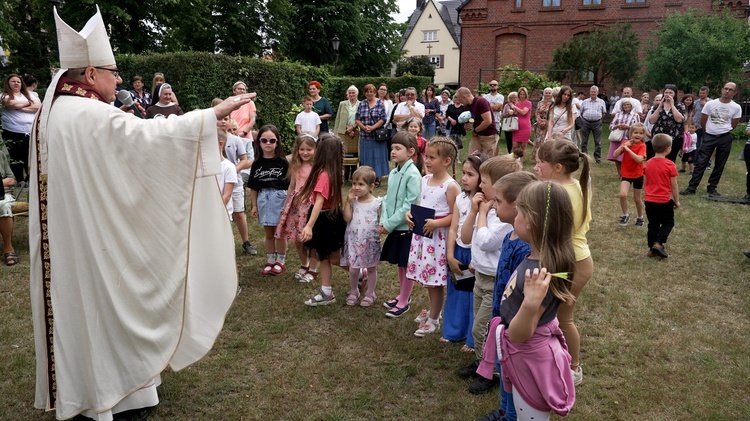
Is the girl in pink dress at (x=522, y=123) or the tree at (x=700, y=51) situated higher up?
the tree at (x=700, y=51)

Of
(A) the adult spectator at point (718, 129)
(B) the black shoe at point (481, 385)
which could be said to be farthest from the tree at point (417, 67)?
(B) the black shoe at point (481, 385)

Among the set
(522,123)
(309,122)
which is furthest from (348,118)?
(522,123)

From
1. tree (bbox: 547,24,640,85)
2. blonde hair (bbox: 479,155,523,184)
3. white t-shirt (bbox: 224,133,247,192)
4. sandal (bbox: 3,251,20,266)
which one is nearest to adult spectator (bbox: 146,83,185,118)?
white t-shirt (bbox: 224,133,247,192)

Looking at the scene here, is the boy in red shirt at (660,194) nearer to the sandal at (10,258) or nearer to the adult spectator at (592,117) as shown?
the sandal at (10,258)

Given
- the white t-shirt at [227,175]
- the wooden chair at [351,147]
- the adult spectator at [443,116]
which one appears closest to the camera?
the white t-shirt at [227,175]

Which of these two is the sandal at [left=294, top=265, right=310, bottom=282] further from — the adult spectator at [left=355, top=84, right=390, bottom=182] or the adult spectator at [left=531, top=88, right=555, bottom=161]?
the adult spectator at [left=531, top=88, right=555, bottom=161]

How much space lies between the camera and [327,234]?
541 centimetres

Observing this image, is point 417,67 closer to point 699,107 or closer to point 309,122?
point 699,107

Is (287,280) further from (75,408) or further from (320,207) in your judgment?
(75,408)

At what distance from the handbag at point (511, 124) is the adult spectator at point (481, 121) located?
274cm

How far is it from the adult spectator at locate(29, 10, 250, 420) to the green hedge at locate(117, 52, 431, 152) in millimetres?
9590

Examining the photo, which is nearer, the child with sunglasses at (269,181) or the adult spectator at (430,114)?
the child with sunglasses at (269,181)

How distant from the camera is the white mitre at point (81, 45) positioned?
320 centimetres

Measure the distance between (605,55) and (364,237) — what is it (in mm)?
29713
